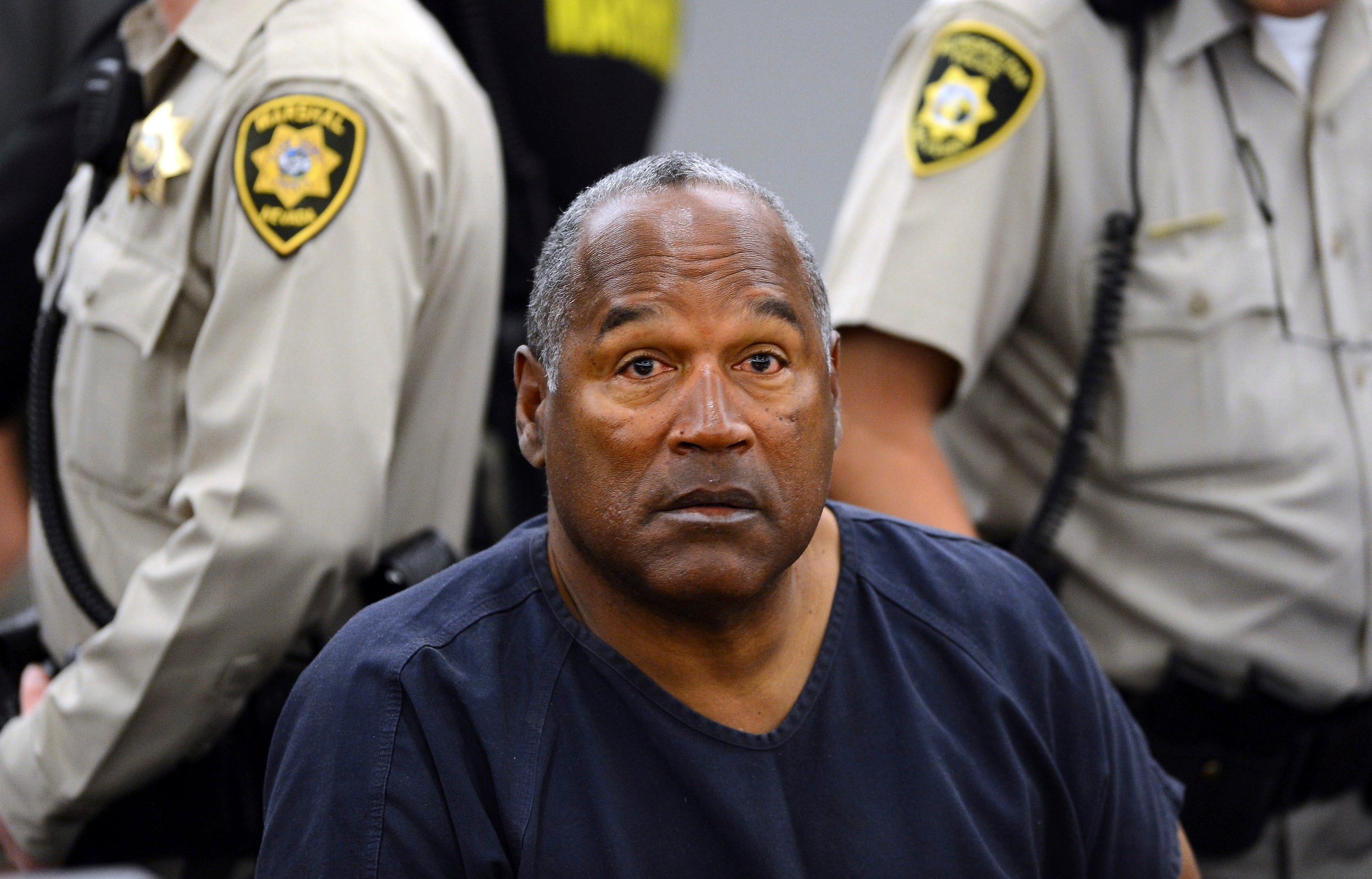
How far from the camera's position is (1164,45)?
1.67m

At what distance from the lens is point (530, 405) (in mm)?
1190

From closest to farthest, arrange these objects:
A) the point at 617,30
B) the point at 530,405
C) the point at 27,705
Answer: the point at 530,405
the point at 27,705
the point at 617,30

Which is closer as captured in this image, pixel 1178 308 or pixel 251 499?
pixel 251 499

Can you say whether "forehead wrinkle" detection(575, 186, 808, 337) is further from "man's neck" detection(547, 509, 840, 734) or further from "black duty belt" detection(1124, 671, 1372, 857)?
"black duty belt" detection(1124, 671, 1372, 857)

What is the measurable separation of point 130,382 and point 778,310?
76cm

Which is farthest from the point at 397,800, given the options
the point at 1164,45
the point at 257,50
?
the point at 1164,45

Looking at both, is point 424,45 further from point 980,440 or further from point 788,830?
point 788,830

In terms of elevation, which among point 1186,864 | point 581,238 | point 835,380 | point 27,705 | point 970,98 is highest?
point 970,98

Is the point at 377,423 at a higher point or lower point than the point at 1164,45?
lower

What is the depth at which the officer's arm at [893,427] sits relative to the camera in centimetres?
158

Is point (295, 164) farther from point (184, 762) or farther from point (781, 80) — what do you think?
point (781, 80)

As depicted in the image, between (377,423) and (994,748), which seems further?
(377,423)

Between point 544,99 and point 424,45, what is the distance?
73 cm

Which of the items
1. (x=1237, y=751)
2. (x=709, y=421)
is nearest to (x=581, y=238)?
(x=709, y=421)
